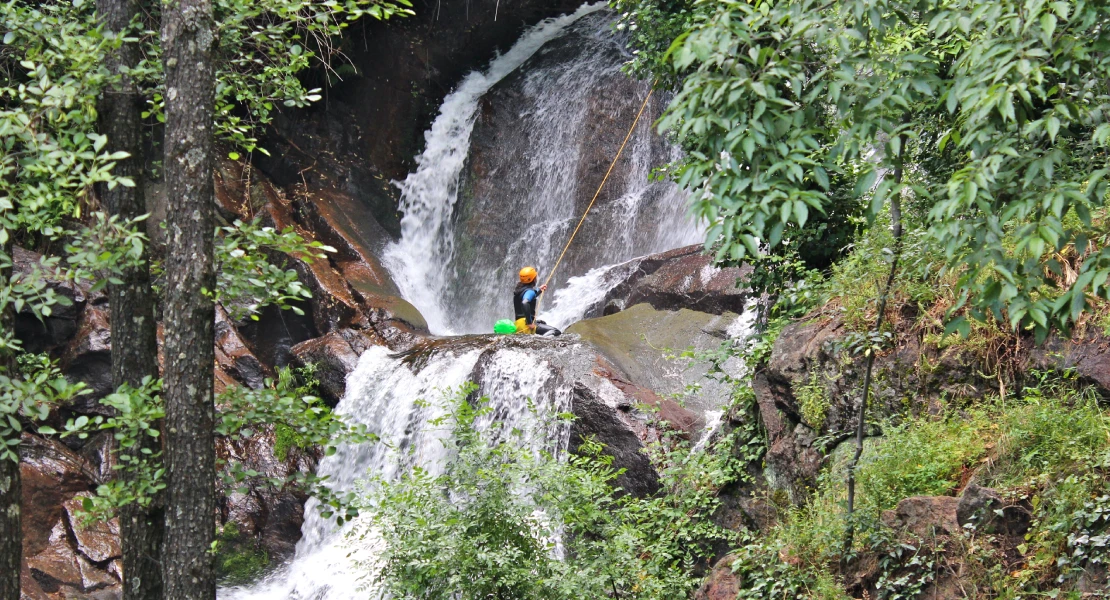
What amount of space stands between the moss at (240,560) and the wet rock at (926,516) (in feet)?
27.2

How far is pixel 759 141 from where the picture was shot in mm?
3361

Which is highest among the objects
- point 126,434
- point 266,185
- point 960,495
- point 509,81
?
point 509,81

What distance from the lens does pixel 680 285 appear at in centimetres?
1148

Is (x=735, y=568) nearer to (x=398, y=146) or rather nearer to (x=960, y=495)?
(x=960, y=495)

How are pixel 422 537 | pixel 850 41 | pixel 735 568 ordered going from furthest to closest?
pixel 735 568 → pixel 422 537 → pixel 850 41

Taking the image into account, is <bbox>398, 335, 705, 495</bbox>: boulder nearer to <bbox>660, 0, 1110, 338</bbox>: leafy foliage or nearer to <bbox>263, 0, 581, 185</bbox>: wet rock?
<bbox>660, 0, 1110, 338</bbox>: leafy foliage

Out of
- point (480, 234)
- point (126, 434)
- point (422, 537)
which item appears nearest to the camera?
point (126, 434)

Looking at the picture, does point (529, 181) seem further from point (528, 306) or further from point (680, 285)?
point (680, 285)

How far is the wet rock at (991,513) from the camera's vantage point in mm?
4766

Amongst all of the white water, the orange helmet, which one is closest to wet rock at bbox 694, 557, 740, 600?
the orange helmet

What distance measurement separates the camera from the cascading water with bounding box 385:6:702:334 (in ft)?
51.4

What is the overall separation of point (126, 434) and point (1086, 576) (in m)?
5.05

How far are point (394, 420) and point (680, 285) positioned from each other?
13.2 feet

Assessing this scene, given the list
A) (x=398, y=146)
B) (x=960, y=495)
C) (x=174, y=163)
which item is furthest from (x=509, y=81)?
(x=960, y=495)
